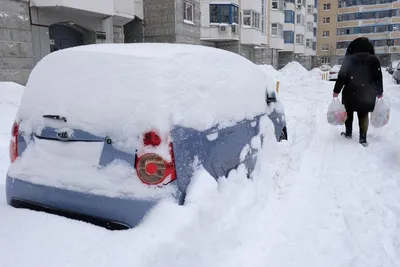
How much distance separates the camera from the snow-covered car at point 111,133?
2424mm

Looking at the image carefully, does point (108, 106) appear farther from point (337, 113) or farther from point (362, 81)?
point (362, 81)

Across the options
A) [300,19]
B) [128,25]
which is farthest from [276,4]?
[128,25]

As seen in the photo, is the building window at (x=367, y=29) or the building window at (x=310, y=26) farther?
the building window at (x=367, y=29)

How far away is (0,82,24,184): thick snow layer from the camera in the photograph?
16.4 ft

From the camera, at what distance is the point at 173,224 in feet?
7.79

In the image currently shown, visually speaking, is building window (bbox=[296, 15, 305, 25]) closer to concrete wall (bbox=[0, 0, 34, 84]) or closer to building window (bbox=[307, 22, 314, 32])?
building window (bbox=[307, 22, 314, 32])

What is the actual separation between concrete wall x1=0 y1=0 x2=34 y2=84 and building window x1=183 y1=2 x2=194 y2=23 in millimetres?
11546

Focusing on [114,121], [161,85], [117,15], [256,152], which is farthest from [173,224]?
[117,15]

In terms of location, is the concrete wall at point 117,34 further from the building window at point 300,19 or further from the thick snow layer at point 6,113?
the building window at point 300,19

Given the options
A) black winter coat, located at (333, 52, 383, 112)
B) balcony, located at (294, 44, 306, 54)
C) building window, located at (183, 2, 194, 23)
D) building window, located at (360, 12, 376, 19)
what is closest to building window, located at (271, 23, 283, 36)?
balcony, located at (294, 44, 306, 54)

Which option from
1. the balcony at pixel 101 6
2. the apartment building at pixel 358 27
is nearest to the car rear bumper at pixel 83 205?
the balcony at pixel 101 6

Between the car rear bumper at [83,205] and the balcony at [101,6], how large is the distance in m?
11.1

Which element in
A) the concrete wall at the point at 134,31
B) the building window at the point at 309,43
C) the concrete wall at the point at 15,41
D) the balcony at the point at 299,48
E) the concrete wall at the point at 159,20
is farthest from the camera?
the building window at the point at 309,43

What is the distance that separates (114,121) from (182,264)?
1.14 metres
